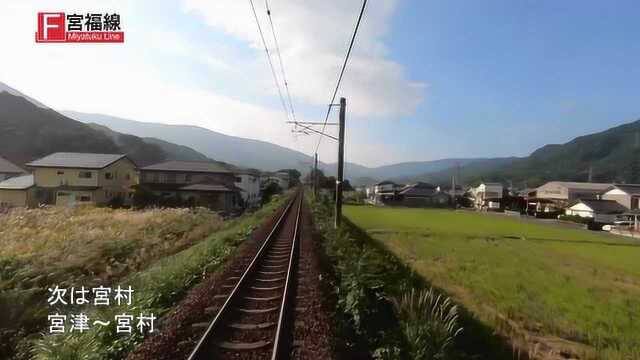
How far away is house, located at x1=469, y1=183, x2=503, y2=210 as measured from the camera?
9028 cm

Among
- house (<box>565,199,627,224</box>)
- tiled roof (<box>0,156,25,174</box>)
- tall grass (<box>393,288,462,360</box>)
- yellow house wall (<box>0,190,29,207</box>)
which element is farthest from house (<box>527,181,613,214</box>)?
tiled roof (<box>0,156,25,174</box>)

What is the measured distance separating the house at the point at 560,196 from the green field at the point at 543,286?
46.7m

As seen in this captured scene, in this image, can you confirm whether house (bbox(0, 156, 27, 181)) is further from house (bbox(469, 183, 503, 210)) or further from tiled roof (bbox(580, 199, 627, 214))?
house (bbox(469, 183, 503, 210))

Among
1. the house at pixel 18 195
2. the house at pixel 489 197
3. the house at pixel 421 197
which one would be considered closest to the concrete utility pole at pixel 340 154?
the house at pixel 18 195

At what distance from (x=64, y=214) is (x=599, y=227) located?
2117 inches

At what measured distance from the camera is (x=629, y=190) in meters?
65.5

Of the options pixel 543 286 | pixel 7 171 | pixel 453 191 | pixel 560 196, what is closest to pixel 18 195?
pixel 7 171

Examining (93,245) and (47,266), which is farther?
(93,245)

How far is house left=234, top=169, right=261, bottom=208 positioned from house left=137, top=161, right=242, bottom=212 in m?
8.04

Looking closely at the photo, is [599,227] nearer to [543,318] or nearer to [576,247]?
[576,247]

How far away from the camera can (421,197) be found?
99.0 m

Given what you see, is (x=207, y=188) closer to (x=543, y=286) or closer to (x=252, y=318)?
(x=543, y=286)

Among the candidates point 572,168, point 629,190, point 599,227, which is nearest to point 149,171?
point 599,227

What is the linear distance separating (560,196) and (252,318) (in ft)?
274
